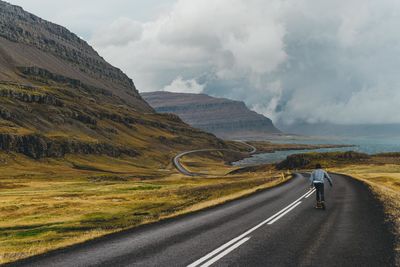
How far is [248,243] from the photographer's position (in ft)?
50.4

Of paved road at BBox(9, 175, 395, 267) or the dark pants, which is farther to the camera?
the dark pants

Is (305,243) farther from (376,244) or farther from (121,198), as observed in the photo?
(121,198)

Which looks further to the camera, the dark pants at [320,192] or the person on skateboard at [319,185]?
the dark pants at [320,192]

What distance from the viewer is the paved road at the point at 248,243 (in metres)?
12.8

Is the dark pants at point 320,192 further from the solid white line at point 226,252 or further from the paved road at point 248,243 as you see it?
the solid white line at point 226,252

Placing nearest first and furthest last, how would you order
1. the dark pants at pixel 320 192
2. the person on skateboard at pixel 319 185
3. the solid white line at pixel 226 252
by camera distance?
the solid white line at pixel 226 252 < the person on skateboard at pixel 319 185 < the dark pants at pixel 320 192

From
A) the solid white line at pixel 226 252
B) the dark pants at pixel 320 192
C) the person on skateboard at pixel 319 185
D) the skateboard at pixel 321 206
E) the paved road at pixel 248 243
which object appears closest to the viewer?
the solid white line at pixel 226 252

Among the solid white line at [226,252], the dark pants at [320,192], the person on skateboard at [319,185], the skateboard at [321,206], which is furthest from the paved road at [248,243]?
the dark pants at [320,192]

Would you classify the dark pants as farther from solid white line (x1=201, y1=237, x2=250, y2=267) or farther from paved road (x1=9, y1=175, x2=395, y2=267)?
solid white line (x1=201, y1=237, x2=250, y2=267)

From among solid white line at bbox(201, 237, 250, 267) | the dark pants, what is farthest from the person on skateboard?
solid white line at bbox(201, 237, 250, 267)

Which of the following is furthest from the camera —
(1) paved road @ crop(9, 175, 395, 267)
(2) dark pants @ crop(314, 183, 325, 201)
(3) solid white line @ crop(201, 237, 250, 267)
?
(2) dark pants @ crop(314, 183, 325, 201)

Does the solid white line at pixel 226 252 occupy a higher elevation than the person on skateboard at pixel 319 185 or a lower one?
lower

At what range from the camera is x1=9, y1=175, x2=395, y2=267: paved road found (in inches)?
502

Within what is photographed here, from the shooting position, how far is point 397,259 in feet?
40.9
